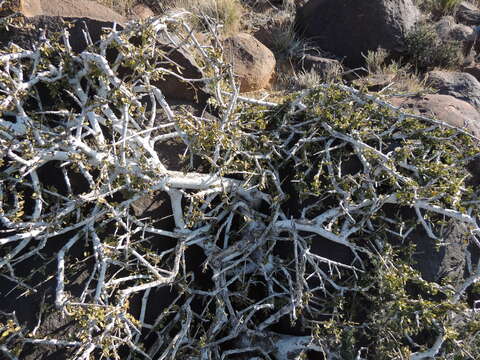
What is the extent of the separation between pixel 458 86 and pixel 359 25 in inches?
86.4

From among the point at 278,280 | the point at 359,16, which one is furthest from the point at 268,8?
the point at 278,280

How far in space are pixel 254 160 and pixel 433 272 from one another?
1.39m

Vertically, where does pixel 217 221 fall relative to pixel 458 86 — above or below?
below

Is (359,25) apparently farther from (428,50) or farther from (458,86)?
(458,86)

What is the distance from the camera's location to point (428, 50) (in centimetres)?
621

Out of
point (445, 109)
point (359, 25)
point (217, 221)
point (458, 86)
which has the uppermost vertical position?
point (445, 109)

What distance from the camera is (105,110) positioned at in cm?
292

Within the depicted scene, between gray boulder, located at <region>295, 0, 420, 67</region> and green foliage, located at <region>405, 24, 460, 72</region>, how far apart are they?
0.52ft

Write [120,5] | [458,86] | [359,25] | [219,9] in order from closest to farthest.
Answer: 1. [458,86]
2. [120,5]
3. [359,25]
4. [219,9]

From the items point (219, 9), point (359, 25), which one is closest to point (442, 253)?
point (359, 25)

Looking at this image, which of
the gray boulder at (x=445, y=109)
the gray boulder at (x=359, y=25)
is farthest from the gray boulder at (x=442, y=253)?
the gray boulder at (x=359, y=25)

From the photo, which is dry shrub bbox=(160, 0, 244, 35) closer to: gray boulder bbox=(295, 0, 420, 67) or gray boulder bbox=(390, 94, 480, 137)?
gray boulder bbox=(295, 0, 420, 67)

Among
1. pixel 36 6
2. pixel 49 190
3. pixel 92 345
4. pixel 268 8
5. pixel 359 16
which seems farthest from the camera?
pixel 268 8

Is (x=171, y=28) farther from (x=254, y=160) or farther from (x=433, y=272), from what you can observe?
(x=433, y=272)
